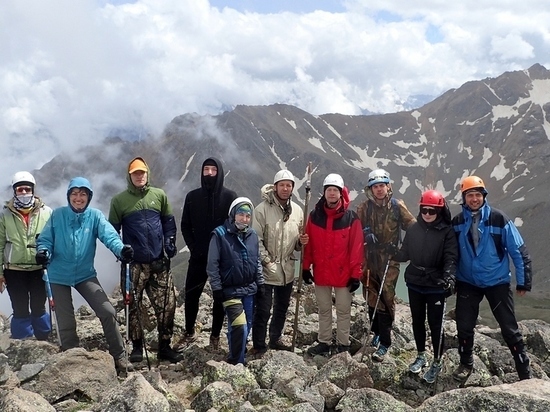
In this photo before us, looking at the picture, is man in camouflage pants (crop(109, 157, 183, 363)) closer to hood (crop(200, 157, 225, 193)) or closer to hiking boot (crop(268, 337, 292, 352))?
hood (crop(200, 157, 225, 193))

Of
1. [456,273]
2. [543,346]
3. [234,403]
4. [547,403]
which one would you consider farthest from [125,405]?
[543,346]

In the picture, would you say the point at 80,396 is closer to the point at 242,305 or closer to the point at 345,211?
the point at 242,305

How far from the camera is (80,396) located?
730 cm

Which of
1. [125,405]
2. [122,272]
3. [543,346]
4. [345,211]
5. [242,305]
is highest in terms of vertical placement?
[345,211]

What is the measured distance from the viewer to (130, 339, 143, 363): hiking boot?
9.42 m

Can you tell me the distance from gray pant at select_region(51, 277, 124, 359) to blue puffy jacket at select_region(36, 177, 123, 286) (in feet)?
0.55

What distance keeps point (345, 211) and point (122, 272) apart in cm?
462

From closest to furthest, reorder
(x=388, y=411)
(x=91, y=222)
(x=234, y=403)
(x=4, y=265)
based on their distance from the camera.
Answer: (x=388, y=411)
(x=234, y=403)
(x=91, y=222)
(x=4, y=265)

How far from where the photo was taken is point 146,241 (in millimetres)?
9234

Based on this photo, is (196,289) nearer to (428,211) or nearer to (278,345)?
(278,345)

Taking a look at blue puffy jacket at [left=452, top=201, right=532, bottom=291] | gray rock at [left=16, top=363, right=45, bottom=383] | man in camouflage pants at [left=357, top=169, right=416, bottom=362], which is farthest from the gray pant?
blue puffy jacket at [left=452, top=201, right=532, bottom=291]

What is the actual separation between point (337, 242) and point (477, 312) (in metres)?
2.95

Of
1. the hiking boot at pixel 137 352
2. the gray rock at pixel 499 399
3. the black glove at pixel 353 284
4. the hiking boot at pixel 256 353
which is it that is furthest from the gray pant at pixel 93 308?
the gray rock at pixel 499 399

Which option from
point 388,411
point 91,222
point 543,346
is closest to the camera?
point 388,411
